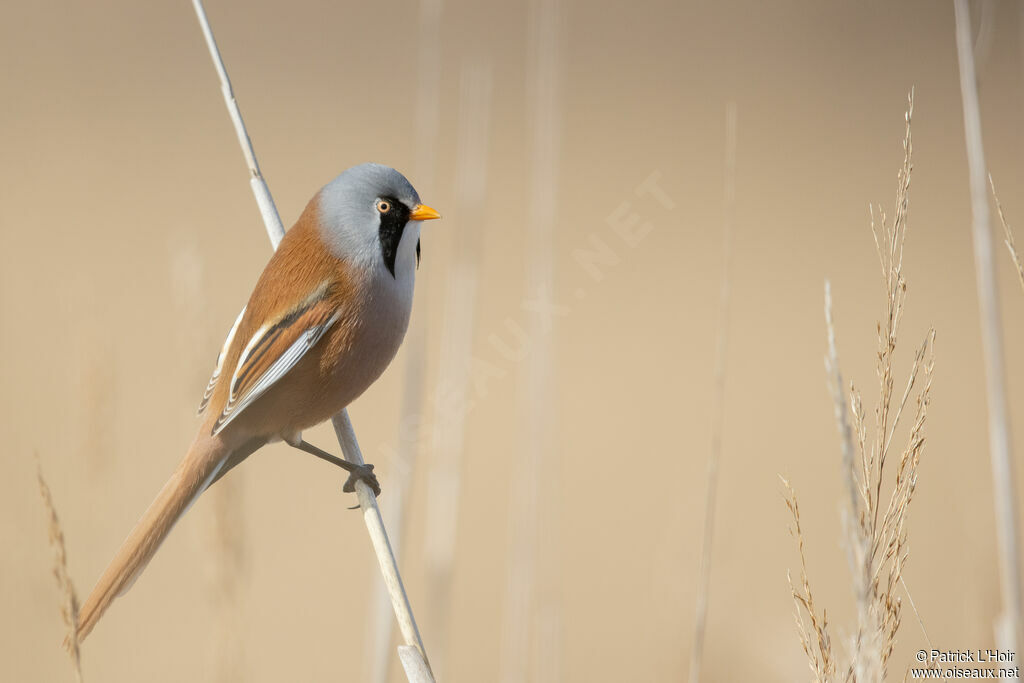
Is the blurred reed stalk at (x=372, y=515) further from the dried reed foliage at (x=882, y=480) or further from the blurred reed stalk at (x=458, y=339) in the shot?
the dried reed foliage at (x=882, y=480)

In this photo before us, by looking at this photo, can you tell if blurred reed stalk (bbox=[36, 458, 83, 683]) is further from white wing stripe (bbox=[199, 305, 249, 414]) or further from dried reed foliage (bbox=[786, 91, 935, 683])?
dried reed foliage (bbox=[786, 91, 935, 683])

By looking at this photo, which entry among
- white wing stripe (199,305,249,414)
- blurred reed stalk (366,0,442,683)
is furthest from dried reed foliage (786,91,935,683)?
white wing stripe (199,305,249,414)

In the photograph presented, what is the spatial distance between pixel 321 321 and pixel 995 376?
1.18 metres

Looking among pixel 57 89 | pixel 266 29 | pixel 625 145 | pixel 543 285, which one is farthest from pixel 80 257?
pixel 543 285

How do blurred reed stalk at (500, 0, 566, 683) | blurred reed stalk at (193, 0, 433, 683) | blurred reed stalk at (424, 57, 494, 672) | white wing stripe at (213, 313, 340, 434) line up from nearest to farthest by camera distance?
blurred reed stalk at (193, 0, 433, 683)
white wing stripe at (213, 313, 340, 434)
blurred reed stalk at (424, 57, 494, 672)
blurred reed stalk at (500, 0, 566, 683)

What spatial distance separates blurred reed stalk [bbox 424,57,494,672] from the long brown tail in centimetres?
48

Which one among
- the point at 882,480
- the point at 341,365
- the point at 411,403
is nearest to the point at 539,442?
the point at 411,403

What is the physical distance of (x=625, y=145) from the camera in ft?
32.3

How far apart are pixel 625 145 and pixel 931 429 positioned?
487cm

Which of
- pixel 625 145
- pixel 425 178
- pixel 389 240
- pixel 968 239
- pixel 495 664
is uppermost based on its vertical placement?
pixel 625 145

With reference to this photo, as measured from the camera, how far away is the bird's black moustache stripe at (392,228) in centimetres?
182

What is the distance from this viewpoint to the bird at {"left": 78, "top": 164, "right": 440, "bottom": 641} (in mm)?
1775

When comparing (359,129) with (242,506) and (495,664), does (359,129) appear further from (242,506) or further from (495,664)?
(242,506)

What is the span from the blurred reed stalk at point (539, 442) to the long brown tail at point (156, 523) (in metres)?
0.76
